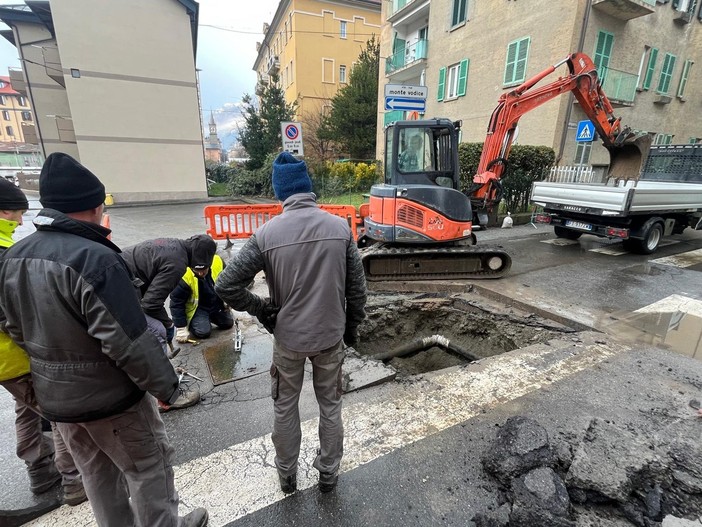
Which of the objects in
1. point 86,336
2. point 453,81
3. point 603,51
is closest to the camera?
point 86,336

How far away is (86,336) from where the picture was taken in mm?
1441

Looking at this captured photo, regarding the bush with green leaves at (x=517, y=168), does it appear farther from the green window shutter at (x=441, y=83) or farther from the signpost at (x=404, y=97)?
the green window shutter at (x=441, y=83)

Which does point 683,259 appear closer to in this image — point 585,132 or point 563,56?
point 585,132

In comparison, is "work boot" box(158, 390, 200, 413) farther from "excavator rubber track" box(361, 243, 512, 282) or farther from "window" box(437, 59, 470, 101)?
"window" box(437, 59, 470, 101)

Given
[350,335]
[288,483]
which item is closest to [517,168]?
[350,335]

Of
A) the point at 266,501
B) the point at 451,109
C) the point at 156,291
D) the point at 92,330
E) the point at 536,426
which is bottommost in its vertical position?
the point at 266,501

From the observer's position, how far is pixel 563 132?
1242cm

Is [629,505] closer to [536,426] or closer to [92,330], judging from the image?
[536,426]

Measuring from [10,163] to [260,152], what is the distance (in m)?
49.0

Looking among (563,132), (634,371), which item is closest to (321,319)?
(634,371)

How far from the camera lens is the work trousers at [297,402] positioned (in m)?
Result: 2.03

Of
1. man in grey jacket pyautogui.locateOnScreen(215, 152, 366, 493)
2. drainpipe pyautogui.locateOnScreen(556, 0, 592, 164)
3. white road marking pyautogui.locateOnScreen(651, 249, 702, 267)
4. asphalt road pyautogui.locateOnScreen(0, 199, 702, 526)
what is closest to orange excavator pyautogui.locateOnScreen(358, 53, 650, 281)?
asphalt road pyautogui.locateOnScreen(0, 199, 702, 526)

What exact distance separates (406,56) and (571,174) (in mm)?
12445

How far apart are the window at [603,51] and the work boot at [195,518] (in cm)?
1617
